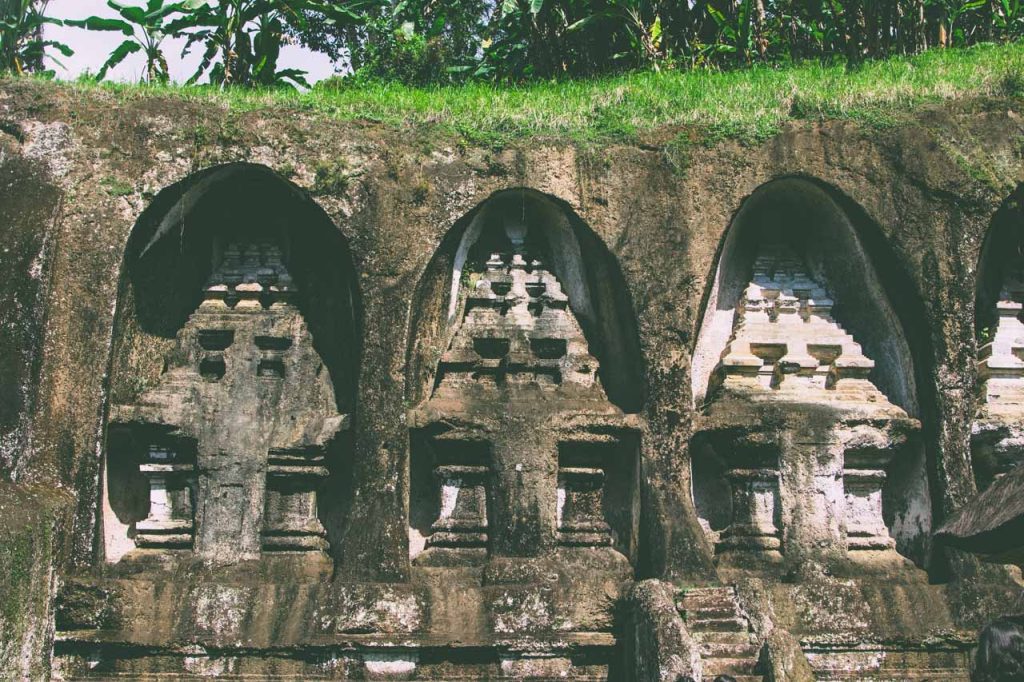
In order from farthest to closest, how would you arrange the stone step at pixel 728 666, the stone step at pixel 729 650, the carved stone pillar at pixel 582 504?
the carved stone pillar at pixel 582 504 < the stone step at pixel 729 650 < the stone step at pixel 728 666

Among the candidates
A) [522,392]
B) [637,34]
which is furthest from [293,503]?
[637,34]

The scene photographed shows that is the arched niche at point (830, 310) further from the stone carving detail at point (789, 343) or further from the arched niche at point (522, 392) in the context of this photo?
the arched niche at point (522, 392)

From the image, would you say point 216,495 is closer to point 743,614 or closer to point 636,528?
point 636,528

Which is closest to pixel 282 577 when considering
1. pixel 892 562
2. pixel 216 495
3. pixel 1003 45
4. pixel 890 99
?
pixel 216 495

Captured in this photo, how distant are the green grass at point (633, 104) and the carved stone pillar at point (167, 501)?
2948mm

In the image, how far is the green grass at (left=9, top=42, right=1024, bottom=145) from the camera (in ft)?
35.2

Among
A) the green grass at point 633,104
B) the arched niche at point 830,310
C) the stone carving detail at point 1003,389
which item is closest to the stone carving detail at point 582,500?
the arched niche at point 830,310

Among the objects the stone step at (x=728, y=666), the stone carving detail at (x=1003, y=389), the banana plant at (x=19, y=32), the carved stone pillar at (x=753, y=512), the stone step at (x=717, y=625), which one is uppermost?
the banana plant at (x=19, y=32)

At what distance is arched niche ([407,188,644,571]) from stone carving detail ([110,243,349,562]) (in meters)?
0.88

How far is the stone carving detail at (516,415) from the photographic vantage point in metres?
10.2

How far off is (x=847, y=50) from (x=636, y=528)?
25.3 ft

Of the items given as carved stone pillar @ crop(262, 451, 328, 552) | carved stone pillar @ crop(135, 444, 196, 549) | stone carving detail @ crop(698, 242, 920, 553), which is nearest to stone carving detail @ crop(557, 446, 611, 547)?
stone carving detail @ crop(698, 242, 920, 553)

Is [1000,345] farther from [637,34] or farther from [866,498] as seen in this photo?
[637,34]

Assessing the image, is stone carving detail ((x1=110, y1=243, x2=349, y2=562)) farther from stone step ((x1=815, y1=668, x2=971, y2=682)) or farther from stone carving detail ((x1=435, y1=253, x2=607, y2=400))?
stone step ((x1=815, y1=668, x2=971, y2=682))
